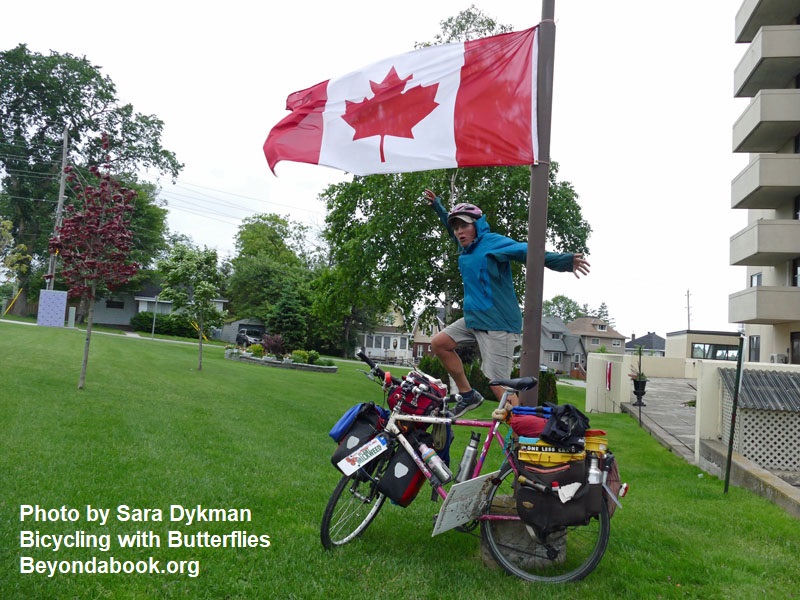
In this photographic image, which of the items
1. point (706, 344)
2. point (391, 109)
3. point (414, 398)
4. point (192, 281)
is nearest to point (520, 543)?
point (414, 398)

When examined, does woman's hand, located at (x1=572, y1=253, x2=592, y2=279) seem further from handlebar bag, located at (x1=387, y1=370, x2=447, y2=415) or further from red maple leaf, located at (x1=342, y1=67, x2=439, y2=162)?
red maple leaf, located at (x1=342, y1=67, x2=439, y2=162)

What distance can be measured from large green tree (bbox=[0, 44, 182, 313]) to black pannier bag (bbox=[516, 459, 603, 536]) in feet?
161

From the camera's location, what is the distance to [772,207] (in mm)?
26297

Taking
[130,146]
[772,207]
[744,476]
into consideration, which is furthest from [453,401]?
[130,146]

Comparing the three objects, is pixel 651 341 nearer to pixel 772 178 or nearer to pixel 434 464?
pixel 772 178

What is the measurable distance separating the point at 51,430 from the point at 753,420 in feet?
28.8

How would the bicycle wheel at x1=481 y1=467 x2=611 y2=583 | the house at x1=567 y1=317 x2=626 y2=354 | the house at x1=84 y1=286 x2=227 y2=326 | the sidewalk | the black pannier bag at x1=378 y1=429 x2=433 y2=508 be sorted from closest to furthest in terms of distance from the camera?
the bicycle wheel at x1=481 y1=467 x2=611 y2=583 → the black pannier bag at x1=378 y1=429 x2=433 y2=508 → the sidewalk → the house at x1=84 y1=286 x2=227 y2=326 → the house at x1=567 y1=317 x2=626 y2=354

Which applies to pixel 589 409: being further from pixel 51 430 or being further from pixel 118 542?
pixel 118 542

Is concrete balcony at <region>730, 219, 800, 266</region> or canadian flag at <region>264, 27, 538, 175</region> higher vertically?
concrete balcony at <region>730, 219, 800, 266</region>

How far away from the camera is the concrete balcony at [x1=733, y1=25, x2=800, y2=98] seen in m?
23.8

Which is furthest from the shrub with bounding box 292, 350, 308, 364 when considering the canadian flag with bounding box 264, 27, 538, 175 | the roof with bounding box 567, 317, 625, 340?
the roof with bounding box 567, 317, 625, 340

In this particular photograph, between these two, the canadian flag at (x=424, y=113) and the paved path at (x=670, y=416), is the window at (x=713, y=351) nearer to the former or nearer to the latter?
the paved path at (x=670, y=416)

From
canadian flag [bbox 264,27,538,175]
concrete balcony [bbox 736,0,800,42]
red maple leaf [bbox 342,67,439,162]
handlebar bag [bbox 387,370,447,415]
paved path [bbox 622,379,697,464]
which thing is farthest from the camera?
concrete balcony [bbox 736,0,800,42]

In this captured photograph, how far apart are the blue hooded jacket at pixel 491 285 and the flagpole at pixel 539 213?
0.08 m
